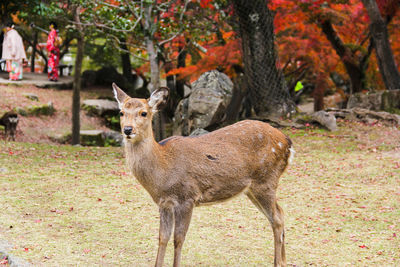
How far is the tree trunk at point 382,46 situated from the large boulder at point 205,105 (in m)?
4.89

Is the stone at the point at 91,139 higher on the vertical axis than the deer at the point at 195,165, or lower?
lower

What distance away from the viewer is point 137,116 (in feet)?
15.1

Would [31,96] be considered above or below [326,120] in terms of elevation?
below

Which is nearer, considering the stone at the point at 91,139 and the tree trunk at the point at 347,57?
the stone at the point at 91,139

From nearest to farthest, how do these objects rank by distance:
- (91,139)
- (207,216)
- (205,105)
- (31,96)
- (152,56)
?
(207,216) → (152,56) → (205,105) → (91,139) → (31,96)

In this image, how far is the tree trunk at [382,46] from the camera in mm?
15016

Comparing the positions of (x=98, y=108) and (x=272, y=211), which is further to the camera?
(x=98, y=108)

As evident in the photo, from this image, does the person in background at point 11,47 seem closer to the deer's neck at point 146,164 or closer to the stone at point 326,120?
the stone at point 326,120

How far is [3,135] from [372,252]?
40.6ft

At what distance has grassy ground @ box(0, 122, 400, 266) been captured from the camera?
5582mm

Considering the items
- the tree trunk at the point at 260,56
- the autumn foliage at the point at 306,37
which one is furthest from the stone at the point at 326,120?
the autumn foliage at the point at 306,37

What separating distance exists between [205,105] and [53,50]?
10.4 meters

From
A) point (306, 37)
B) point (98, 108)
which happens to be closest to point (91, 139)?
point (98, 108)

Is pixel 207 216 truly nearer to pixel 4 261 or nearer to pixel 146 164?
pixel 146 164
